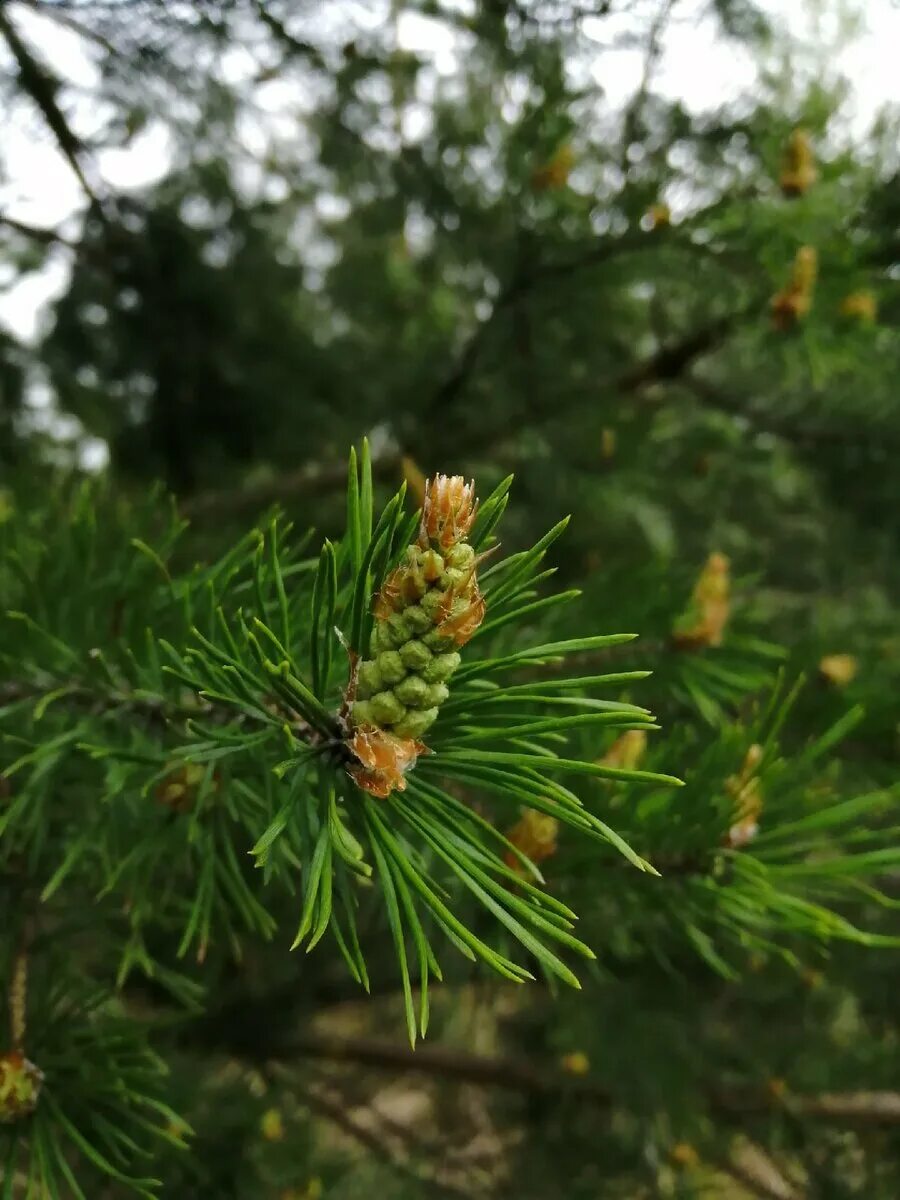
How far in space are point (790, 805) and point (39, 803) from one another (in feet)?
1.08

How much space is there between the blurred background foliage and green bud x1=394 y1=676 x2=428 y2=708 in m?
0.19

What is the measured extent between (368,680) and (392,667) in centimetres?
1

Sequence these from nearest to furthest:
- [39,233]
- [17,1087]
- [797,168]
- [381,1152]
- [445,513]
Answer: [445,513], [17,1087], [797,168], [39,233], [381,1152]

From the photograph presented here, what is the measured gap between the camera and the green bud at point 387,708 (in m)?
0.27

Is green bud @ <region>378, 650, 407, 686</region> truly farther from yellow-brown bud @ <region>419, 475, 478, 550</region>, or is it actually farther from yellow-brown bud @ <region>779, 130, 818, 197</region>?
yellow-brown bud @ <region>779, 130, 818, 197</region>

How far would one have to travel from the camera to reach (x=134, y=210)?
40.9 inches

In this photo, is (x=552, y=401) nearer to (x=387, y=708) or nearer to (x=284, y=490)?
(x=284, y=490)

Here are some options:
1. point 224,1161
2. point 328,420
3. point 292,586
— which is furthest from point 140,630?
point 328,420

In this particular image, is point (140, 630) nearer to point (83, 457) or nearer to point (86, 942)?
point (86, 942)

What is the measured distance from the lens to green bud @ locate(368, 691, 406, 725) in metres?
0.27

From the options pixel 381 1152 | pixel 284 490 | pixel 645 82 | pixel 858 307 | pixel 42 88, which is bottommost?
pixel 381 1152

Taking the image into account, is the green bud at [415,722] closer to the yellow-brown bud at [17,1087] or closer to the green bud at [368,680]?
the green bud at [368,680]

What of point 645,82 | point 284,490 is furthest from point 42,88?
point 645,82

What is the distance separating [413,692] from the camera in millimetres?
264
